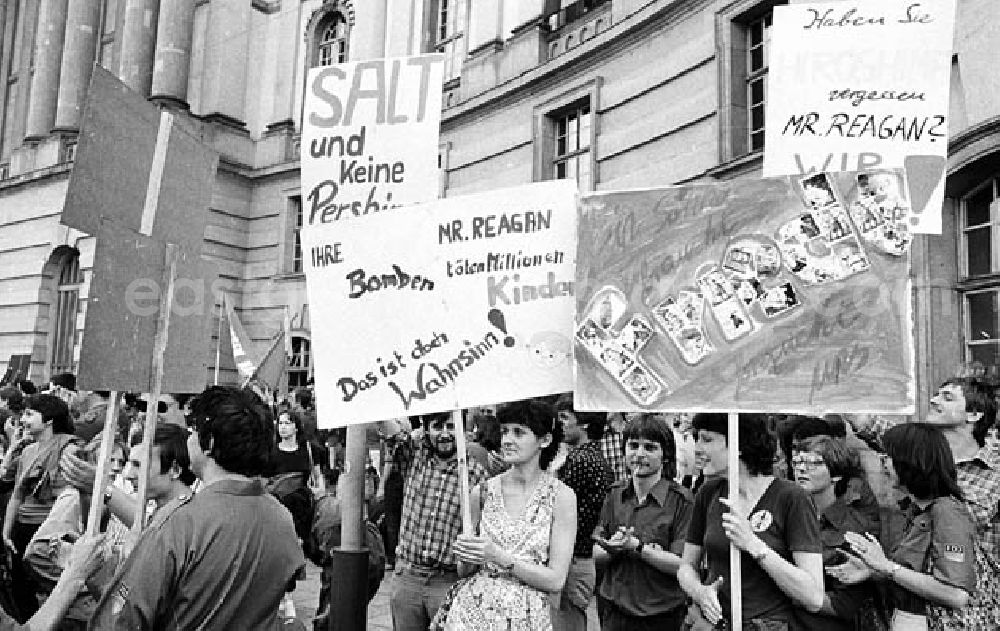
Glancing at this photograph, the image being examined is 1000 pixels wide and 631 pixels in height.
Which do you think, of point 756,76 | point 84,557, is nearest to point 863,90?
point 84,557

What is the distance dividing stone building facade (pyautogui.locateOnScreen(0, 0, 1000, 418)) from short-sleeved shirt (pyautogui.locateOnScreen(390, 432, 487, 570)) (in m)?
5.75

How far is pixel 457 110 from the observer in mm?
17859

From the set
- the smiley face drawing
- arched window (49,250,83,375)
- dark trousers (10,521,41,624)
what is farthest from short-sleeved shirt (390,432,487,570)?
arched window (49,250,83,375)

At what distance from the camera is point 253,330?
24359mm

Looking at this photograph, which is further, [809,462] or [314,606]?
[314,606]

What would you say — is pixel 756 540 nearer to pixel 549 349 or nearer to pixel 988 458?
pixel 549 349

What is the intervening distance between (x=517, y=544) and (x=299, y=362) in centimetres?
1933

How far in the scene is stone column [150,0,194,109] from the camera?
80.7ft

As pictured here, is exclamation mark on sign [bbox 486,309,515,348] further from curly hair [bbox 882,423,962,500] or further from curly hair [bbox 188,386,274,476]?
curly hair [bbox 882,423,962,500]

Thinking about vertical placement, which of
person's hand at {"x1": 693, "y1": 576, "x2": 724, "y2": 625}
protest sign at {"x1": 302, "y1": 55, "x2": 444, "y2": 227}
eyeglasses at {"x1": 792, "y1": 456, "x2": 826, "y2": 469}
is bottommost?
person's hand at {"x1": 693, "y1": 576, "x2": 724, "y2": 625}

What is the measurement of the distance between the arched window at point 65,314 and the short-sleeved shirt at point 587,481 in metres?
23.6

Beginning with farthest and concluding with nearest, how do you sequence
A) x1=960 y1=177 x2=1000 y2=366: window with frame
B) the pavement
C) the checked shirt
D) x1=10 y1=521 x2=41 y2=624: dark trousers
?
x1=960 y1=177 x2=1000 y2=366: window with frame → the pavement → x1=10 y1=521 x2=41 y2=624: dark trousers → the checked shirt

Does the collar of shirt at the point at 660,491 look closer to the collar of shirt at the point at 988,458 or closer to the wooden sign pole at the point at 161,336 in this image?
the collar of shirt at the point at 988,458

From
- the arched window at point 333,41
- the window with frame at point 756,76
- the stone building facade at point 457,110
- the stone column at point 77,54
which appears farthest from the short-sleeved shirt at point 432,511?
the stone column at point 77,54
